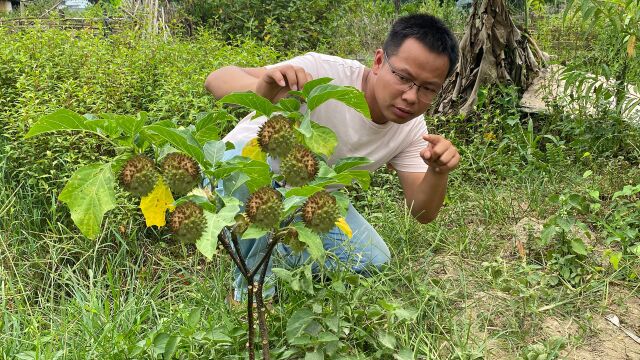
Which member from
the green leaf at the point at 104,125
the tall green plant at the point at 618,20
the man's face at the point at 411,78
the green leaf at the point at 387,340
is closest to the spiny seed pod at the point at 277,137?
the green leaf at the point at 104,125

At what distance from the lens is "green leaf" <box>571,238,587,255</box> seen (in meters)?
2.86

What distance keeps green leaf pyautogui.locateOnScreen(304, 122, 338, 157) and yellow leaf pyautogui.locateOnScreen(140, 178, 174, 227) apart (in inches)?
13.0

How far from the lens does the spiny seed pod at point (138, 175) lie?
147 centimetres

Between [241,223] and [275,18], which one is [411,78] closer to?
[241,223]

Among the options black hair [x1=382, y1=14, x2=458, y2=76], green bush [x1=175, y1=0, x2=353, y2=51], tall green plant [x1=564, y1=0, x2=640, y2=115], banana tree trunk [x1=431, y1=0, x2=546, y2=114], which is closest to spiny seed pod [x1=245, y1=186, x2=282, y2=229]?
black hair [x1=382, y1=14, x2=458, y2=76]

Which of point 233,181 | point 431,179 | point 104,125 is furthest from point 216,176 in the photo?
point 431,179

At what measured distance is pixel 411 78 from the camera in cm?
241

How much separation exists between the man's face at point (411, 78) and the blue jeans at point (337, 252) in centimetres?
50

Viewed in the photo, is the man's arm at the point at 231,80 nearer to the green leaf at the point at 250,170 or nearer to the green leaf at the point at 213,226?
the green leaf at the point at 250,170

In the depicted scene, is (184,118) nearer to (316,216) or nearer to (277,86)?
(277,86)

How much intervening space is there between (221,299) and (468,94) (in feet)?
11.2

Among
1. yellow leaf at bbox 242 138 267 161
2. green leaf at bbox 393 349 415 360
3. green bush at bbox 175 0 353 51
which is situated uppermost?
yellow leaf at bbox 242 138 267 161

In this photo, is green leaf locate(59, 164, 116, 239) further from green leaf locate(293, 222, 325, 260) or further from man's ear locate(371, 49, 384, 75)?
man's ear locate(371, 49, 384, 75)

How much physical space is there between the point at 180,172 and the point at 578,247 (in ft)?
6.44
